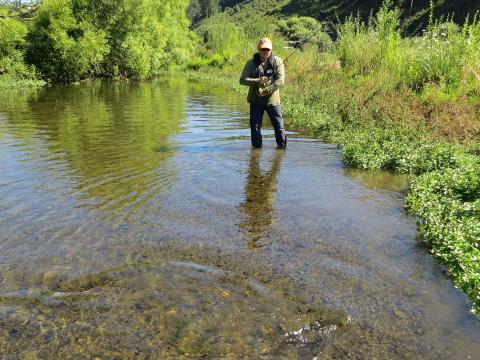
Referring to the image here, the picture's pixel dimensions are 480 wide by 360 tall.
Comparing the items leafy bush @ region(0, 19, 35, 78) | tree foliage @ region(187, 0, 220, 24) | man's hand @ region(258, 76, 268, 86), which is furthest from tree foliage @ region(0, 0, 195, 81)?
tree foliage @ region(187, 0, 220, 24)

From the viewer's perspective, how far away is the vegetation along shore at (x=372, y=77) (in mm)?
6008

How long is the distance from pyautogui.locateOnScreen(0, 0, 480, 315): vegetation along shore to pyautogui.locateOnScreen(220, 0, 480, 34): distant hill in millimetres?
8354

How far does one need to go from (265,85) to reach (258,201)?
11.5 feet

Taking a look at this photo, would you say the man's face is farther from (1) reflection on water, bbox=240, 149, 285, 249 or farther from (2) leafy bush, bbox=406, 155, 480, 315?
(2) leafy bush, bbox=406, 155, 480, 315

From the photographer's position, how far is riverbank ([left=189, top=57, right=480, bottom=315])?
4.73 metres

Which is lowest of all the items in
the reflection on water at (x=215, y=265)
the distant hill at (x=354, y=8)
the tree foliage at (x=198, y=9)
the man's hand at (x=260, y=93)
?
the reflection on water at (x=215, y=265)

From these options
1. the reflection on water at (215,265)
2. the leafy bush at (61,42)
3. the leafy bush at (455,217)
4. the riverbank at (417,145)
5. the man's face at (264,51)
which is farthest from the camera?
the leafy bush at (61,42)

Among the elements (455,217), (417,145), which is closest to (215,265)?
(455,217)

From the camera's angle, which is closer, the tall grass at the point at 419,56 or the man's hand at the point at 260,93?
the man's hand at the point at 260,93

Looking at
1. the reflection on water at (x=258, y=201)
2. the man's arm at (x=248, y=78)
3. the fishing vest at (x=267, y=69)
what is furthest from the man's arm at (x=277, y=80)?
the reflection on water at (x=258, y=201)

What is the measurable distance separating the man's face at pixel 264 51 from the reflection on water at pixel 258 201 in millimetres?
2075

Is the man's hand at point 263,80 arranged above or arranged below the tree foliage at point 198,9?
below

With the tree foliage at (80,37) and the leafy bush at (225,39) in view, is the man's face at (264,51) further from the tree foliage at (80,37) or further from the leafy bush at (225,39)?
the leafy bush at (225,39)

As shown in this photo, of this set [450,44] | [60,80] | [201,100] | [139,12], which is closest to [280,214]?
[450,44]
